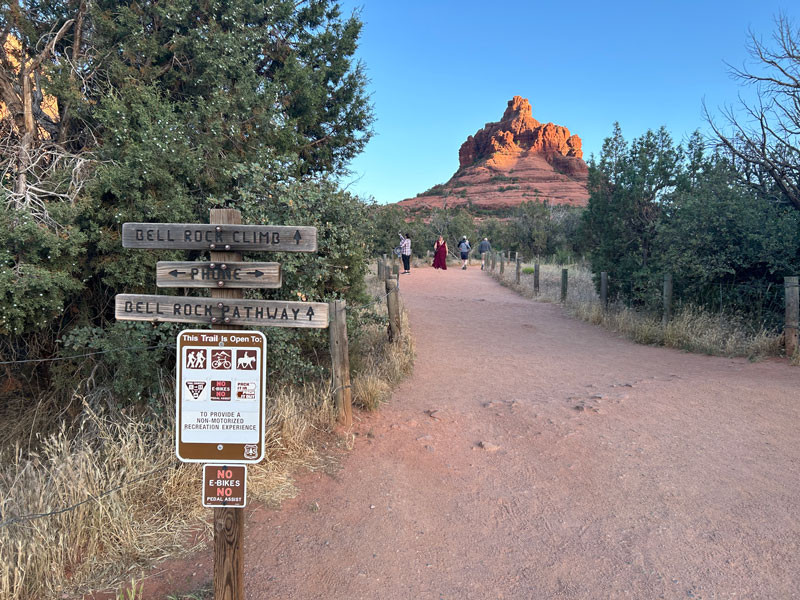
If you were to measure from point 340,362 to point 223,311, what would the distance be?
279cm

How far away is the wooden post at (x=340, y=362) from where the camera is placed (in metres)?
5.39

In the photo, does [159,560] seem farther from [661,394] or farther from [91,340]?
[661,394]

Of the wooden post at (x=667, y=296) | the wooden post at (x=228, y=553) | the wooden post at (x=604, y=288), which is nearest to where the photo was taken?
the wooden post at (x=228, y=553)

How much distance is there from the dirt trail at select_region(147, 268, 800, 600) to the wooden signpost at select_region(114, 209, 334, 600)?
33.0 inches

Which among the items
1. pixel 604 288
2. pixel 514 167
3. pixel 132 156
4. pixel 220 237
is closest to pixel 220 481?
pixel 220 237

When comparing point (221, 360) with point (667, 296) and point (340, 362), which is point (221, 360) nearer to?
point (340, 362)

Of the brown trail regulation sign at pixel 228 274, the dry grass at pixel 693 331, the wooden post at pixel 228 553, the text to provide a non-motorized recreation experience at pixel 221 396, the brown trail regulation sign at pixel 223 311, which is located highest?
the brown trail regulation sign at pixel 228 274

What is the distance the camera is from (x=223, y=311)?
270 centimetres

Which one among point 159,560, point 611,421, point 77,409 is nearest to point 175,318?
point 159,560

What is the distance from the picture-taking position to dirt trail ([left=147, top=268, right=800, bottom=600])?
3141mm

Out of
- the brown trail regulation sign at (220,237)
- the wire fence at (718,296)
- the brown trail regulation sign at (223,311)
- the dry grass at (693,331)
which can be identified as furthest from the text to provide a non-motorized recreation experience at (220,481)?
the wire fence at (718,296)

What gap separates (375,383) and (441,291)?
41.3ft

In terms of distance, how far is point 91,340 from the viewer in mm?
5387

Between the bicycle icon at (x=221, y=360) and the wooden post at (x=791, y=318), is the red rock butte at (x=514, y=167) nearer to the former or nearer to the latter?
the wooden post at (x=791, y=318)
